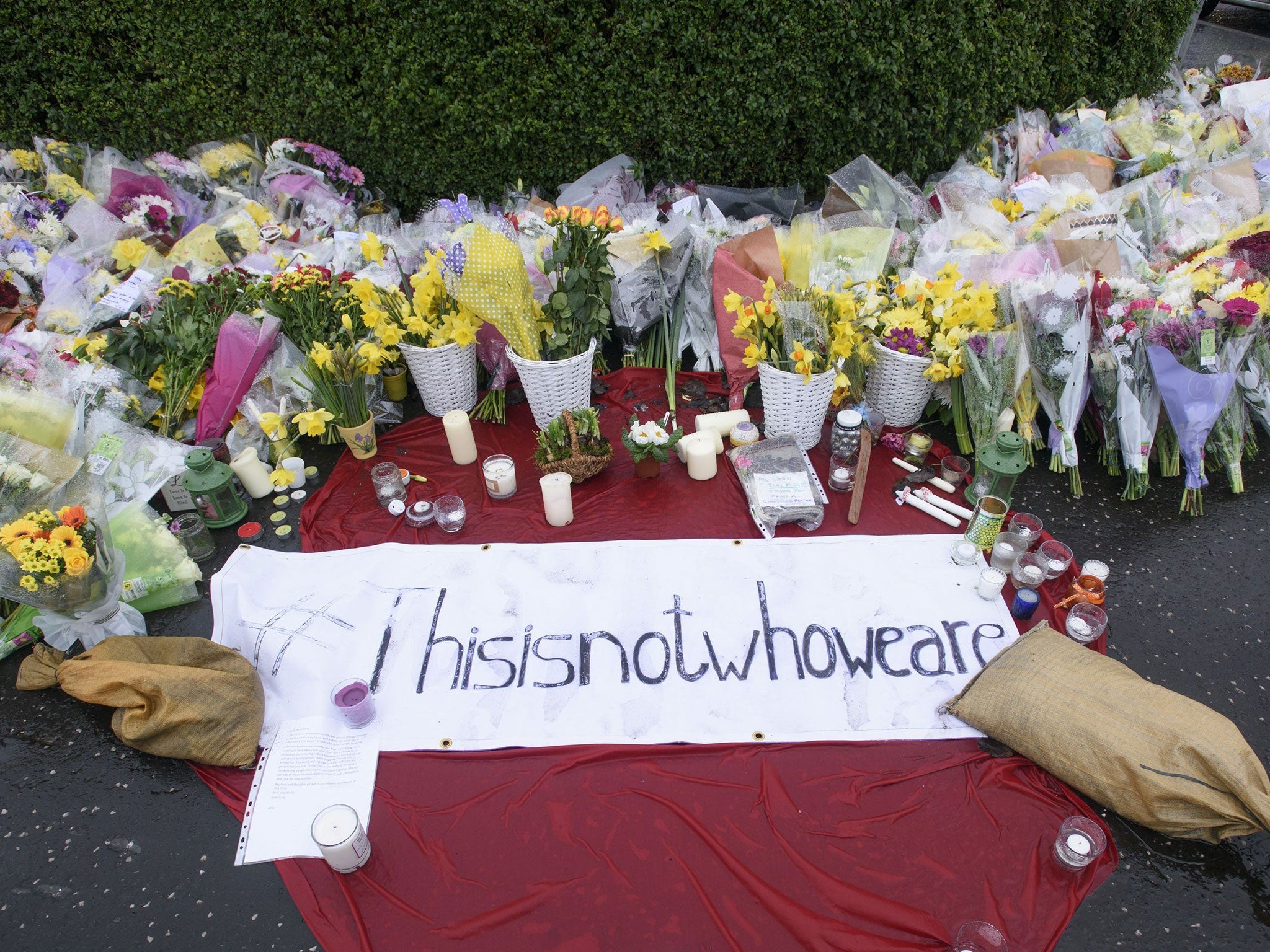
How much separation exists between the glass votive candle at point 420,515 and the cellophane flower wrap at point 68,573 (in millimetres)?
1044

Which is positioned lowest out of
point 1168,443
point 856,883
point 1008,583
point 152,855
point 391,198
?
point 152,855

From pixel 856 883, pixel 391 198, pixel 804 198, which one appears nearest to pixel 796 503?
pixel 856 883

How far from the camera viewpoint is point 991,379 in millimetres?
3223

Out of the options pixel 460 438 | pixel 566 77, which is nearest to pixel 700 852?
pixel 460 438

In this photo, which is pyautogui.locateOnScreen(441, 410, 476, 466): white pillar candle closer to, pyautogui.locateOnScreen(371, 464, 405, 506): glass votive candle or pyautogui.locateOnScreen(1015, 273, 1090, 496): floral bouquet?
pyautogui.locateOnScreen(371, 464, 405, 506): glass votive candle

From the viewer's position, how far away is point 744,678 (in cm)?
249

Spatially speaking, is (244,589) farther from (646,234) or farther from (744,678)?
(646,234)

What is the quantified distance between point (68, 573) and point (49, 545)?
0.11 metres

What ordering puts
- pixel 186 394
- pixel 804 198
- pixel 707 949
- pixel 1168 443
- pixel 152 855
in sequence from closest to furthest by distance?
1. pixel 707 949
2. pixel 152 855
3. pixel 1168 443
4. pixel 186 394
5. pixel 804 198

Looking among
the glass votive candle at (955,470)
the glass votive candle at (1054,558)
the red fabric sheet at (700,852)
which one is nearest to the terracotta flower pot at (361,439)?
the red fabric sheet at (700,852)

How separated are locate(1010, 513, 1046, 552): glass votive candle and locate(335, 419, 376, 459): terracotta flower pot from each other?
2935mm

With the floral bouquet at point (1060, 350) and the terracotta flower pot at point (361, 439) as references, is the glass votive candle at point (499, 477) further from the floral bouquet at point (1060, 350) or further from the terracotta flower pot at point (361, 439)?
the floral bouquet at point (1060, 350)

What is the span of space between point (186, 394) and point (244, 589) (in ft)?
4.48

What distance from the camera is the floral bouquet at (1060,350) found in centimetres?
315
